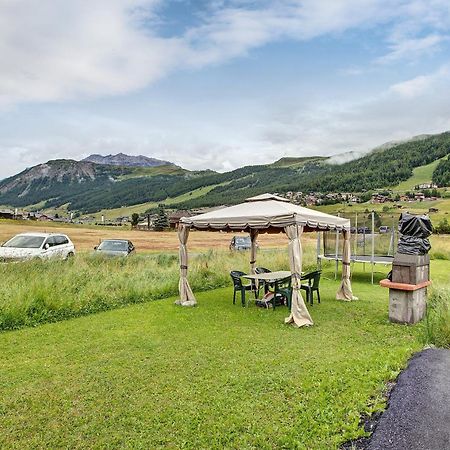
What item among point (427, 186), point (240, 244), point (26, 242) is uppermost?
point (427, 186)

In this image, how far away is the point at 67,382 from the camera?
5.14 meters

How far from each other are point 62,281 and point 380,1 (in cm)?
1117

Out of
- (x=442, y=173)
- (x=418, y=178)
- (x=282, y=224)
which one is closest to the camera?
(x=282, y=224)

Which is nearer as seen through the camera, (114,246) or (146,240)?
(114,246)

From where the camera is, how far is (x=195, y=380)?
A: 515 cm

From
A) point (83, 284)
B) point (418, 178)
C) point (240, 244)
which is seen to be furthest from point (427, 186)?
point (83, 284)

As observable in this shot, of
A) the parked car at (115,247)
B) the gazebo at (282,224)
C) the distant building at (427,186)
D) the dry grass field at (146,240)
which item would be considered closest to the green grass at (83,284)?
the gazebo at (282,224)

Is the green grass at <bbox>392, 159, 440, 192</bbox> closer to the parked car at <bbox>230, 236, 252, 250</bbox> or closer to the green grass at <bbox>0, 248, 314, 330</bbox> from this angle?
the parked car at <bbox>230, 236, 252, 250</bbox>

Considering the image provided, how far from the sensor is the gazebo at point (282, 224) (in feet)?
27.1

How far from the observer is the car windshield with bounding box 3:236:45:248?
1609 centimetres

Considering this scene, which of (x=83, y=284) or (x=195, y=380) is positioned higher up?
(x=83, y=284)

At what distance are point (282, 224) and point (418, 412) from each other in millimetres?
4960

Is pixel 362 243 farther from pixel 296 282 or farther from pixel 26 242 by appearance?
pixel 26 242

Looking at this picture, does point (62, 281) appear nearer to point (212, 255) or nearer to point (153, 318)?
point (153, 318)
